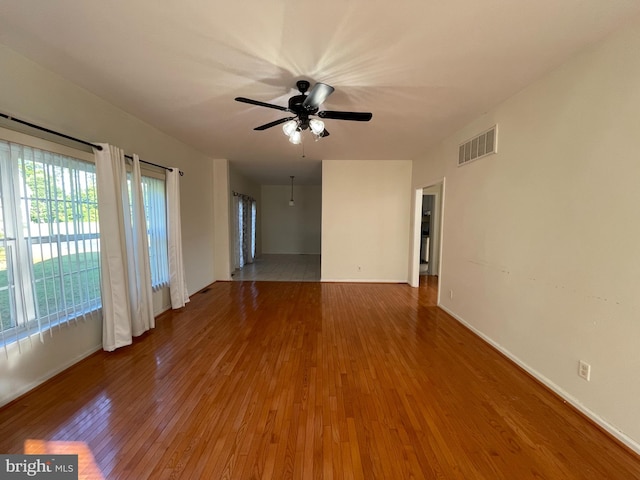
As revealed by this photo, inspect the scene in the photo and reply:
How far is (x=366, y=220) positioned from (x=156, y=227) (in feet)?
12.6

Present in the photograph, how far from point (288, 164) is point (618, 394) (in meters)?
5.68

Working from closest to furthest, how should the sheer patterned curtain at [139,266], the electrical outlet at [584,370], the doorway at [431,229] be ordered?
the electrical outlet at [584,370]
the sheer patterned curtain at [139,266]
the doorway at [431,229]

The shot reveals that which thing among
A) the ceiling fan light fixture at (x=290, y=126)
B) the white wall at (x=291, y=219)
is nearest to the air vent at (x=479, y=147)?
the ceiling fan light fixture at (x=290, y=126)

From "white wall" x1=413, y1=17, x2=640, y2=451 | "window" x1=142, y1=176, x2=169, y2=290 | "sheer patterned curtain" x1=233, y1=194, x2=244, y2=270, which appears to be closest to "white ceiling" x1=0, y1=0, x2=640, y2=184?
"white wall" x1=413, y1=17, x2=640, y2=451

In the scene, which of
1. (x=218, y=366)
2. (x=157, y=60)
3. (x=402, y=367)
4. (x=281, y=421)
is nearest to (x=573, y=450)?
(x=402, y=367)

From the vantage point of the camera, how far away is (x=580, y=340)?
187 centimetres

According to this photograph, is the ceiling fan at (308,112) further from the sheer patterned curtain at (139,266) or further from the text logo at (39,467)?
the text logo at (39,467)

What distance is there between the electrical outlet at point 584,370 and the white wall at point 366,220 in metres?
3.73

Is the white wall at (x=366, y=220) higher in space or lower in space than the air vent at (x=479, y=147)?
lower

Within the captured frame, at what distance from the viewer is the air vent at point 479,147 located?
2.79 meters

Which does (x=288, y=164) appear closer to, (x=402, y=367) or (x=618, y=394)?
(x=402, y=367)

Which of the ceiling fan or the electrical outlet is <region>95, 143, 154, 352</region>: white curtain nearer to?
the ceiling fan

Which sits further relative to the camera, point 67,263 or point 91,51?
point 67,263

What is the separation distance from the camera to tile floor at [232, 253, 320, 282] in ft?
19.7
